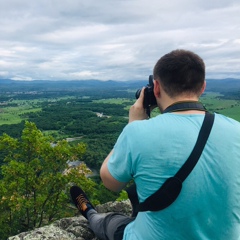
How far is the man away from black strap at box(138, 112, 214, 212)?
0.03 meters

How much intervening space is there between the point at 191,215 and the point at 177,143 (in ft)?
1.84

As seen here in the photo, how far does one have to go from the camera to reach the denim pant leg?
4145 millimetres

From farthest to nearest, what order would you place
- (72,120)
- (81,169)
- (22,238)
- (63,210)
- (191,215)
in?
(72,120)
(63,210)
(81,169)
(22,238)
(191,215)

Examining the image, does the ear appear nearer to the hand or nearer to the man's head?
the man's head

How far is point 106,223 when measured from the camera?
4.52 meters

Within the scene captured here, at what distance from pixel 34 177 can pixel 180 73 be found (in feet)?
30.7

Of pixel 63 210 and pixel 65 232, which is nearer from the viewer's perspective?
pixel 65 232

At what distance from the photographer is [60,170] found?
1123 cm

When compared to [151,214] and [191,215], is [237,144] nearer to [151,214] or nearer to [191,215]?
[191,215]

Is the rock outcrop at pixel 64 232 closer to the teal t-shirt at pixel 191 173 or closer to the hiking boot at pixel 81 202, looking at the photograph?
the hiking boot at pixel 81 202

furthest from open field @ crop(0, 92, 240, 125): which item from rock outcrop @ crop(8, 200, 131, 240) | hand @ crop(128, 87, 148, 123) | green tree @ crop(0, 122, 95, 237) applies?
hand @ crop(128, 87, 148, 123)

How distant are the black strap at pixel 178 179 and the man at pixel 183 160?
0.09ft

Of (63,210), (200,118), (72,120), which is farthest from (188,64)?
(72,120)

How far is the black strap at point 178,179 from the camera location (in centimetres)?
206
